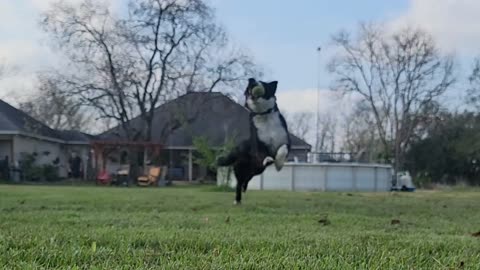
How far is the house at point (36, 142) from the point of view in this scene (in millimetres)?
35062

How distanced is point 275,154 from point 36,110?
3469 centimetres

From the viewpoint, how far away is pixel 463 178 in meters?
43.1

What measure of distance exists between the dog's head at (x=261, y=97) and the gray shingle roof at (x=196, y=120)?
2534 centimetres

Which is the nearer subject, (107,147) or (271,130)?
(271,130)

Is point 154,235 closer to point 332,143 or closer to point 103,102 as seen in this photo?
point 103,102

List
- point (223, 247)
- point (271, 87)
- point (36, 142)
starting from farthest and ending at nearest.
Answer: point (36, 142) → point (271, 87) → point (223, 247)

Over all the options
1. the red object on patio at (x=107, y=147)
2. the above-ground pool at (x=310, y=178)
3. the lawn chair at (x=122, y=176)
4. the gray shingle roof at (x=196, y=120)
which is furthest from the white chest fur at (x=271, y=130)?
the gray shingle roof at (x=196, y=120)

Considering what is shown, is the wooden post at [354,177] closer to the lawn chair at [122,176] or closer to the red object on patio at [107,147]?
the lawn chair at [122,176]

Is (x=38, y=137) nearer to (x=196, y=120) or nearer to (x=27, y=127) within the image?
(x=27, y=127)

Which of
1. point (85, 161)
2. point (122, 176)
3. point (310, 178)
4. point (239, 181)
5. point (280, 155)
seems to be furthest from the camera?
point (85, 161)

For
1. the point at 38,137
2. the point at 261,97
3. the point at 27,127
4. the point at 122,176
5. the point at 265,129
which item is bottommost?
the point at 122,176

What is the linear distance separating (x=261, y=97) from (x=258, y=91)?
0.30 ft

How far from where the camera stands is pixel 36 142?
3775 cm

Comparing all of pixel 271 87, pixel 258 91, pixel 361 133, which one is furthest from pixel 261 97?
pixel 361 133
